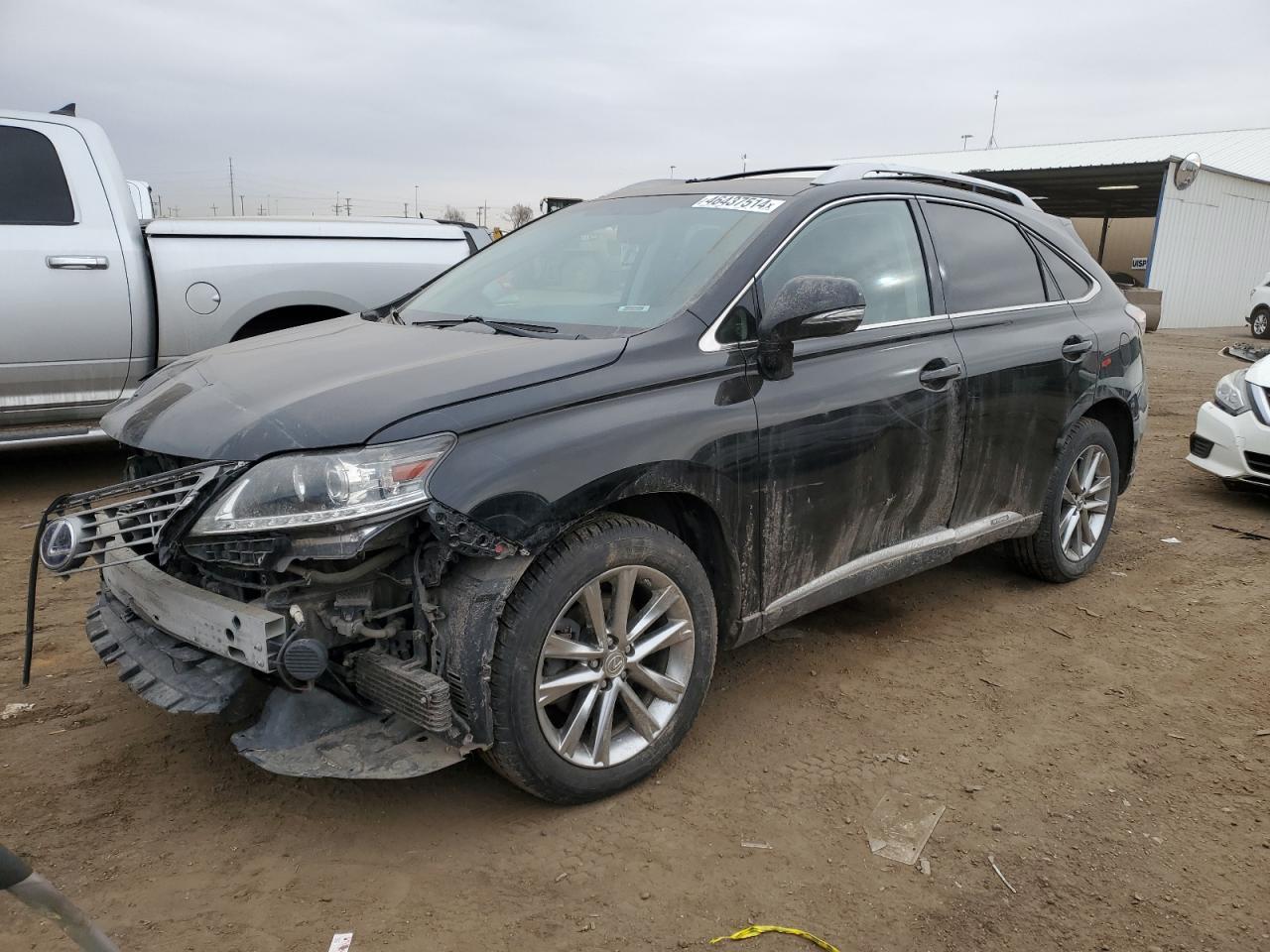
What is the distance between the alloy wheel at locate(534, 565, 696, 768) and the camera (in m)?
2.73

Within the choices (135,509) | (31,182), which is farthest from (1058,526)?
(31,182)

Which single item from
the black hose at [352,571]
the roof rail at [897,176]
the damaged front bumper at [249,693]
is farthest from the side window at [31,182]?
the roof rail at [897,176]

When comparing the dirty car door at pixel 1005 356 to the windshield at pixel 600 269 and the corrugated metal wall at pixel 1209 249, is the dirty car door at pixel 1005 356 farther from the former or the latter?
the corrugated metal wall at pixel 1209 249

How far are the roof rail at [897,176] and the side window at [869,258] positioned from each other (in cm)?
16

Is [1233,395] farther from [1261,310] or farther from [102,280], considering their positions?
[1261,310]

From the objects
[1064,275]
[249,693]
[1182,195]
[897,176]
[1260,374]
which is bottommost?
[249,693]

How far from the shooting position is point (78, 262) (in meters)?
5.62

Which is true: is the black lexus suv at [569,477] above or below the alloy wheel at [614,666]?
above

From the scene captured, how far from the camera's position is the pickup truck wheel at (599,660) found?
2590 millimetres

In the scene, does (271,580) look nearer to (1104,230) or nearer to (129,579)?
(129,579)

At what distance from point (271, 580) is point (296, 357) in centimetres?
87

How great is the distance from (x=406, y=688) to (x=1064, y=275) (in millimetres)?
3724

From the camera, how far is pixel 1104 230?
34656 millimetres

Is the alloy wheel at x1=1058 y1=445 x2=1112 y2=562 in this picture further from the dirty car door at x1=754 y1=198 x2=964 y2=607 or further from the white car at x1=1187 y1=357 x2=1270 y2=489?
the white car at x1=1187 y1=357 x2=1270 y2=489
